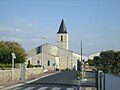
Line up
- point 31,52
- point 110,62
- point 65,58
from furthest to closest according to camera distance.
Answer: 1. point 31,52
2. point 65,58
3. point 110,62

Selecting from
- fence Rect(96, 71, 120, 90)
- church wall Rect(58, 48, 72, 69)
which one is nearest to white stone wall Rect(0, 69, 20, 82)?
fence Rect(96, 71, 120, 90)

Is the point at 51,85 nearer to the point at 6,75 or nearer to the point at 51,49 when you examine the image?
the point at 6,75

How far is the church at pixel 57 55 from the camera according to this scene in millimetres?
113562

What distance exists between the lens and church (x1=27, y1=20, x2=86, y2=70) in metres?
114

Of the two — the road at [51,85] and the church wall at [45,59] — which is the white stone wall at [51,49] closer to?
the church wall at [45,59]

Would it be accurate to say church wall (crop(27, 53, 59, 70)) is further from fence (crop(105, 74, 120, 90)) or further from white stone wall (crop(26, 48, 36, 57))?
fence (crop(105, 74, 120, 90))

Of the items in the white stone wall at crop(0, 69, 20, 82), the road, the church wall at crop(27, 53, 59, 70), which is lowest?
the road

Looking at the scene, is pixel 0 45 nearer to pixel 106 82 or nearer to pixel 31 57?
pixel 31 57

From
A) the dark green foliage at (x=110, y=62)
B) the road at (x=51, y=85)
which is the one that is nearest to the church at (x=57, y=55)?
the dark green foliage at (x=110, y=62)

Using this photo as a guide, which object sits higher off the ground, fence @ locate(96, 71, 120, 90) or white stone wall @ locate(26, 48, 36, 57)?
white stone wall @ locate(26, 48, 36, 57)

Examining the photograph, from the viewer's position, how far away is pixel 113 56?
44.0 metres

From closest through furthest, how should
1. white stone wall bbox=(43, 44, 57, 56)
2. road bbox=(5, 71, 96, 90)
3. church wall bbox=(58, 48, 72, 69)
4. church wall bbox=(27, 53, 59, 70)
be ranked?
road bbox=(5, 71, 96, 90) → church wall bbox=(27, 53, 59, 70) → church wall bbox=(58, 48, 72, 69) → white stone wall bbox=(43, 44, 57, 56)

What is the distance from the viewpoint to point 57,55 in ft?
401

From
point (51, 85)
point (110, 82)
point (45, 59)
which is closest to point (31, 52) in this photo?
point (45, 59)
